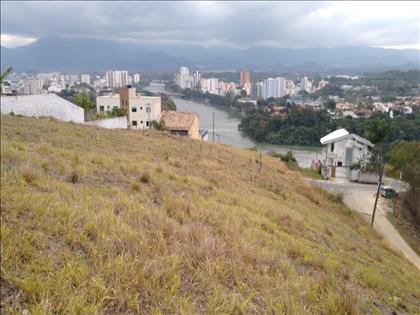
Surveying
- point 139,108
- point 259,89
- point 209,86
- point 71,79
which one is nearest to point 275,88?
point 259,89

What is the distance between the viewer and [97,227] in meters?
3.09

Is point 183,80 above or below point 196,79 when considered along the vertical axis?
below

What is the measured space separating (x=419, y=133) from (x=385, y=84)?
166 feet

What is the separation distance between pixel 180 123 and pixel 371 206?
15.3m

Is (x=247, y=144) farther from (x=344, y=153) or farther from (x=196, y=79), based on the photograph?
(x=196, y=79)

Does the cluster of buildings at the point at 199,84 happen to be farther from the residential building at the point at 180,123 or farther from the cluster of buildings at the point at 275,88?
the residential building at the point at 180,123

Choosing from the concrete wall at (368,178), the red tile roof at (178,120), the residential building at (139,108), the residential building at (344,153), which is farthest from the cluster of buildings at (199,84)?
the concrete wall at (368,178)

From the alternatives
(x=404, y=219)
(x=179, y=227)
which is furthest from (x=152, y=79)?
(x=179, y=227)

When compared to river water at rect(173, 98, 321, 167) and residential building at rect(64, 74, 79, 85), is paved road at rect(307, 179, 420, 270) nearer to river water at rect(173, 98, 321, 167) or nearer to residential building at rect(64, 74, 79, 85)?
river water at rect(173, 98, 321, 167)

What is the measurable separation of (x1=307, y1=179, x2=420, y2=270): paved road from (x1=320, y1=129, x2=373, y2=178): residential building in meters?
1.29

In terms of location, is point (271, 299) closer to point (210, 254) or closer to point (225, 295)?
point (225, 295)

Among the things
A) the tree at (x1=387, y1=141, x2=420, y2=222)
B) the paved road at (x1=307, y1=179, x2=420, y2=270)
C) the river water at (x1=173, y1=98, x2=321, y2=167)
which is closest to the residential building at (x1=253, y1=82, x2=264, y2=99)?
the river water at (x1=173, y1=98, x2=321, y2=167)

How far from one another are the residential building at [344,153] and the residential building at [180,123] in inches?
400

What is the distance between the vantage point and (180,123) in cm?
2664
